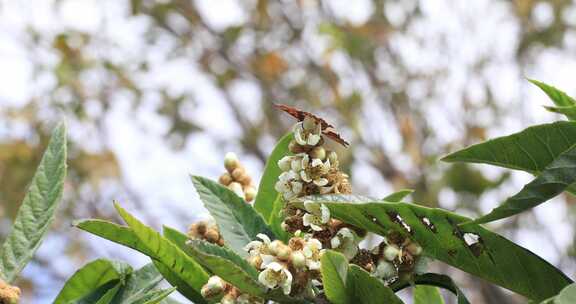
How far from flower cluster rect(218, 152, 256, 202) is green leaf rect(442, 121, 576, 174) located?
29 cm

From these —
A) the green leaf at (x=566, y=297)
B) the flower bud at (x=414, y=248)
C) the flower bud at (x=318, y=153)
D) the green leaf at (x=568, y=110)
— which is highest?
the green leaf at (x=568, y=110)

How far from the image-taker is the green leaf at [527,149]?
2.10ft

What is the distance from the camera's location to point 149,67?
4.80 metres

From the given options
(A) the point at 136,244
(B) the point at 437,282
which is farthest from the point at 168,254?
(B) the point at 437,282

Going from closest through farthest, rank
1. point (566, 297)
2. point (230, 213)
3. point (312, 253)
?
point (566, 297)
point (312, 253)
point (230, 213)

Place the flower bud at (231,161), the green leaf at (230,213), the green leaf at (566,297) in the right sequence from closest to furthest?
the green leaf at (566,297) < the green leaf at (230,213) < the flower bud at (231,161)

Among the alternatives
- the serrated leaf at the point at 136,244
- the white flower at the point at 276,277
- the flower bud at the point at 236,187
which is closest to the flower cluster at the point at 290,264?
the white flower at the point at 276,277

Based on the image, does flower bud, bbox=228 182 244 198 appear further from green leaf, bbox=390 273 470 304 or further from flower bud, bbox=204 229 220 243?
green leaf, bbox=390 273 470 304

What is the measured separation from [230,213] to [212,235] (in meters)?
0.03

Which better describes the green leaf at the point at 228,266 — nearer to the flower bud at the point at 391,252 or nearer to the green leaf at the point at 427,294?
the flower bud at the point at 391,252

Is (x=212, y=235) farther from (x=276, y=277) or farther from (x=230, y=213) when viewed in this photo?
(x=276, y=277)

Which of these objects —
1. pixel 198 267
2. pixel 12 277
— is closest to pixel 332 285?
pixel 198 267

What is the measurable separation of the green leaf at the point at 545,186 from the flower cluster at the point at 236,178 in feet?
1.13

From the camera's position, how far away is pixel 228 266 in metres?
0.64
